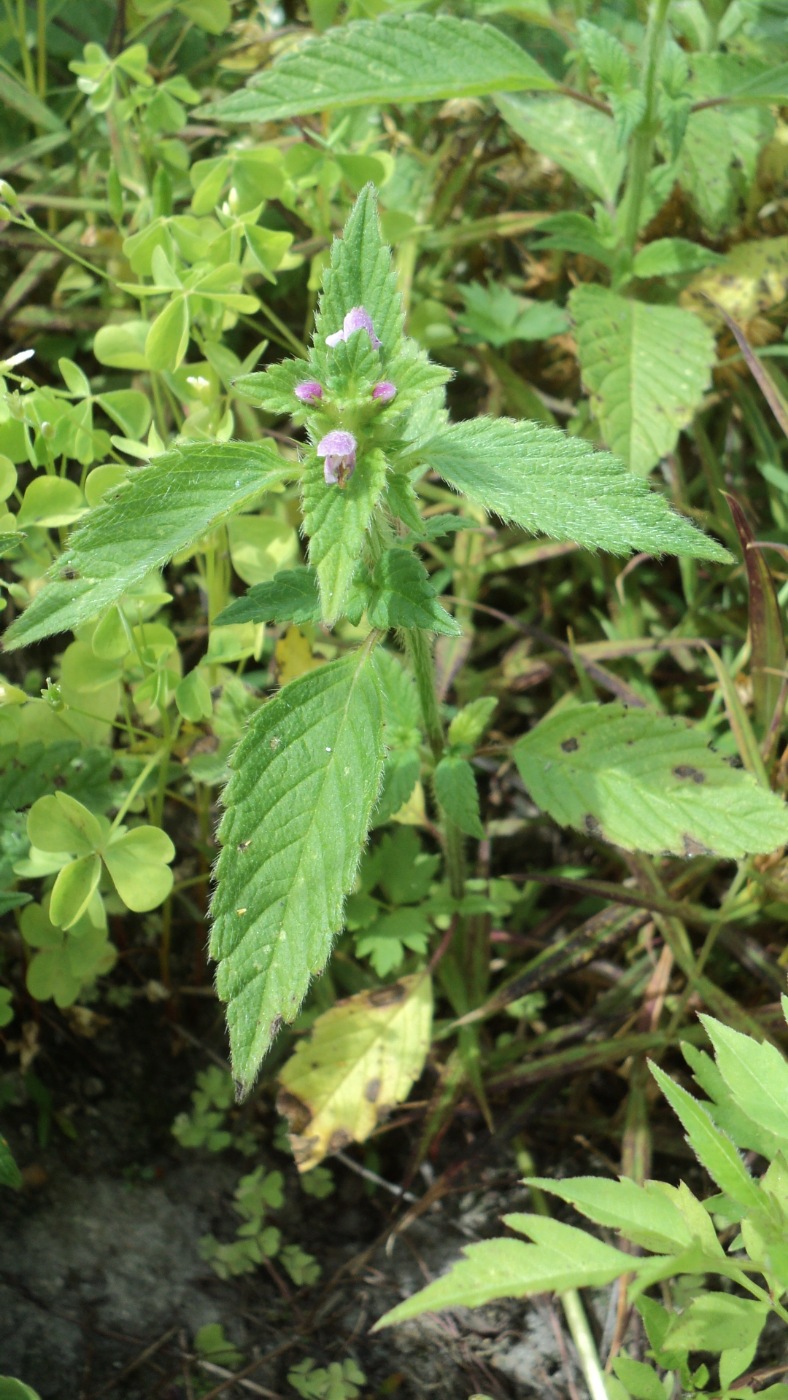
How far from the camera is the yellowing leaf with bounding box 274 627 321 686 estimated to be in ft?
6.02

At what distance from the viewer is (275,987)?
3.96 ft

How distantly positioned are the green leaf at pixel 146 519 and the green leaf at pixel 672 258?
43.6 inches

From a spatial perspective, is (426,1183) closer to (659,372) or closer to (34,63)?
(659,372)

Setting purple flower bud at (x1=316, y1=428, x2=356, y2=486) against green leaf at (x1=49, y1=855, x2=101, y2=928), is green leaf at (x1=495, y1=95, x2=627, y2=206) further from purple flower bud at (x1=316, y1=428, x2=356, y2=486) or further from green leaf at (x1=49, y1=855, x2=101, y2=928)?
green leaf at (x1=49, y1=855, x2=101, y2=928)

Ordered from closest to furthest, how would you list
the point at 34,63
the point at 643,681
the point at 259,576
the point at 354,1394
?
the point at 354,1394 < the point at 259,576 < the point at 643,681 < the point at 34,63

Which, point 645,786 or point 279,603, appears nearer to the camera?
point 279,603

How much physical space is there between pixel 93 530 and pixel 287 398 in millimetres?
271

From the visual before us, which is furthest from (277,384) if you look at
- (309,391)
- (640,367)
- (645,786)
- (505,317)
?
(505,317)

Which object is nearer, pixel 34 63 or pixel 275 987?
pixel 275 987

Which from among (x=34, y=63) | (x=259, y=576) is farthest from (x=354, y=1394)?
(x=34, y=63)

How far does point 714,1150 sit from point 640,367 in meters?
1.33

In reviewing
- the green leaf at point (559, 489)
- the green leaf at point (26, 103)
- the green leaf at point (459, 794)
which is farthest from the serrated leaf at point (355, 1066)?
the green leaf at point (26, 103)

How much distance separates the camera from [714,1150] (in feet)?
3.76

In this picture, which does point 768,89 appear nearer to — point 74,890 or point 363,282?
point 363,282
